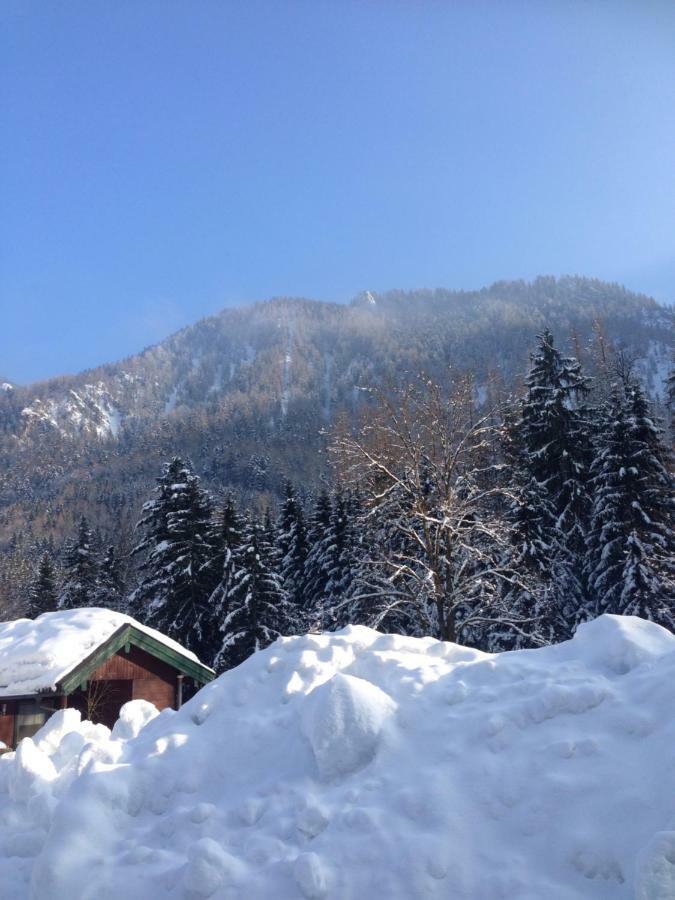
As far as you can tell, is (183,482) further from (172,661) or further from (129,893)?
(129,893)

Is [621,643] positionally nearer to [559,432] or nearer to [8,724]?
[8,724]

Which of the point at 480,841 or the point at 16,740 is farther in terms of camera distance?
the point at 16,740

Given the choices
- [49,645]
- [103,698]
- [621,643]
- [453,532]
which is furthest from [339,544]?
[621,643]

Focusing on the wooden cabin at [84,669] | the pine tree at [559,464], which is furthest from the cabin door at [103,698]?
the pine tree at [559,464]

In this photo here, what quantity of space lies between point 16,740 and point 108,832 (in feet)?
41.3

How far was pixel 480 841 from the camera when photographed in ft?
12.2

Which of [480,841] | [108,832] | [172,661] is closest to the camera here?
[480,841]

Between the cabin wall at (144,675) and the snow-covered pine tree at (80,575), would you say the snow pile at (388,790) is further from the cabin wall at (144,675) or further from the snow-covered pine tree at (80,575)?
the snow-covered pine tree at (80,575)

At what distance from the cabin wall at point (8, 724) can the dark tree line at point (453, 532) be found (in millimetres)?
7405

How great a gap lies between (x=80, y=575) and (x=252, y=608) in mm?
16146

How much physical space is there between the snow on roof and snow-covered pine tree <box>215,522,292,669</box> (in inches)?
453

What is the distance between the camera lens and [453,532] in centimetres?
1491

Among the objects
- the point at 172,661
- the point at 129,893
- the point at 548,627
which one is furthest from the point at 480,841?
the point at 548,627

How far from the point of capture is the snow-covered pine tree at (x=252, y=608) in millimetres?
28281
